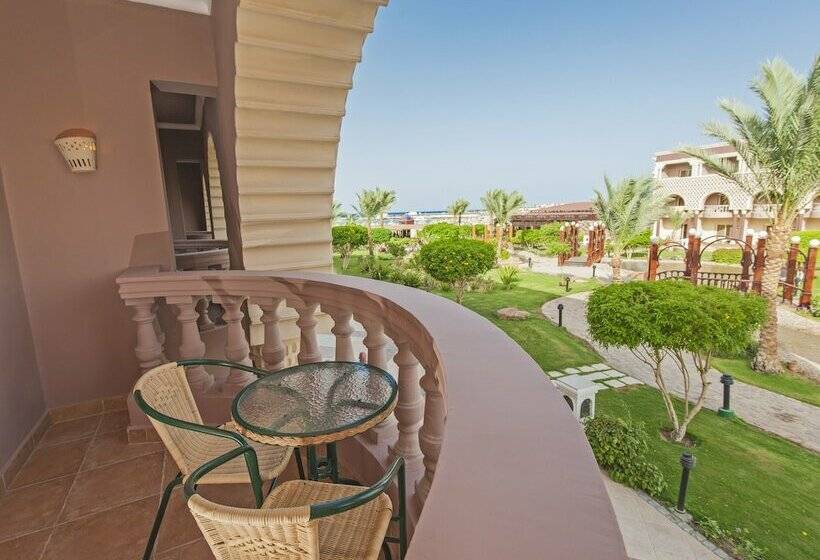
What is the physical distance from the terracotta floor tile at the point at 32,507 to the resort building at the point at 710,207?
36.6 m

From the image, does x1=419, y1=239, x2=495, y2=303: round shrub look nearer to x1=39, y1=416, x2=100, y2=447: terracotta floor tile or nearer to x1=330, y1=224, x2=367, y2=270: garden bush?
x1=330, y1=224, x2=367, y2=270: garden bush

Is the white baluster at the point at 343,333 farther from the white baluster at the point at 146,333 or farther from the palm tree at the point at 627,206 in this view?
the palm tree at the point at 627,206

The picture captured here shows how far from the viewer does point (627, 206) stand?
19109 millimetres

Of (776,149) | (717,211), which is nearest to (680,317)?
(776,149)

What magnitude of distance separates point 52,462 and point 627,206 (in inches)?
833

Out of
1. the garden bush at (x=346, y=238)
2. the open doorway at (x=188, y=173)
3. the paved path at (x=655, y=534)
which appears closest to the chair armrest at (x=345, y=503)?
the open doorway at (x=188, y=173)

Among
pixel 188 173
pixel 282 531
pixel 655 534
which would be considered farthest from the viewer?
pixel 188 173

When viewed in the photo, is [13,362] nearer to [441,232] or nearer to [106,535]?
[106,535]

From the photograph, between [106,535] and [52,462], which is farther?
[52,462]

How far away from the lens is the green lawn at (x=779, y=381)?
9.61 m

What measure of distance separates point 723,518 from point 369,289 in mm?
6513

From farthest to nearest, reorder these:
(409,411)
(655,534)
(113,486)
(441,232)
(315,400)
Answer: (441,232), (655,534), (113,486), (409,411), (315,400)

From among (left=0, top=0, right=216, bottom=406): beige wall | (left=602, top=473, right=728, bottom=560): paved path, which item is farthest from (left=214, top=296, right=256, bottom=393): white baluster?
(left=602, top=473, right=728, bottom=560): paved path

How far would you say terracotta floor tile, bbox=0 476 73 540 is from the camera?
7.50ft
